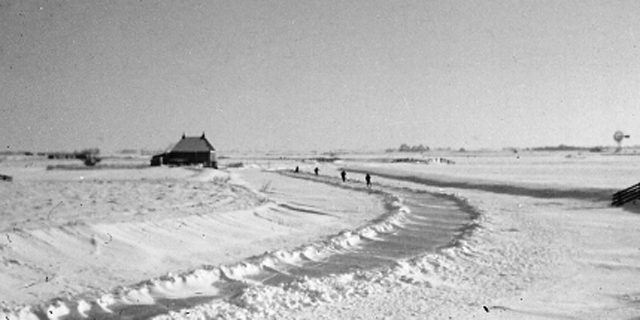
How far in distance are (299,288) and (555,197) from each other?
28.3 m

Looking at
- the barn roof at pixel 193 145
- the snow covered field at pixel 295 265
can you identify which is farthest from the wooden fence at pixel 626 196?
the barn roof at pixel 193 145

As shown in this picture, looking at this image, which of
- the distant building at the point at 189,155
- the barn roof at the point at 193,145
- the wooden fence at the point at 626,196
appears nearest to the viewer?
the wooden fence at the point at 626,196

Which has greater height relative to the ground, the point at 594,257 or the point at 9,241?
the point at 9,241

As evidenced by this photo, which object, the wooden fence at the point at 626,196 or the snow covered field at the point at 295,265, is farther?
the wooden fence at the point at 626,196

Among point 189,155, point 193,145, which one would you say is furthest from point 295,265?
point 193,145

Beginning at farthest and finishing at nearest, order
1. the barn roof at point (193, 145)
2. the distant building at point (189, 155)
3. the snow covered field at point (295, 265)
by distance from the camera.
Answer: the barn roof at point (193, 145), the distant building at point (189, 155), the snow covered field at point (295, 265)

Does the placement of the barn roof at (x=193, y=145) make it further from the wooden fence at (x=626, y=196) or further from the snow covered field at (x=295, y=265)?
the wooden fence at (x=626, y=196)

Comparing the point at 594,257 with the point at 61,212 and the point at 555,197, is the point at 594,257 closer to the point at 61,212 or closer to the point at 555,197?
the point at 61,212

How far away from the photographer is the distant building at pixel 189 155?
78812 millimetres

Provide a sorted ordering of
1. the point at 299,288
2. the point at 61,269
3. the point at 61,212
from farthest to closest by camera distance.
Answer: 1. the point at 61,212
2. the point at 61,269
3. the point at 299,288

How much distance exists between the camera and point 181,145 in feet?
267

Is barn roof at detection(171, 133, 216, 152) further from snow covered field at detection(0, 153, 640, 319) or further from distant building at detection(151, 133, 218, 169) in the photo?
snow covered field at detection(0, 153, 640, 319)

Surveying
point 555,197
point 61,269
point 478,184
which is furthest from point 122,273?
point 478,184

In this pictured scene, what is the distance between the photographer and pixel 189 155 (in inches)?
3140
